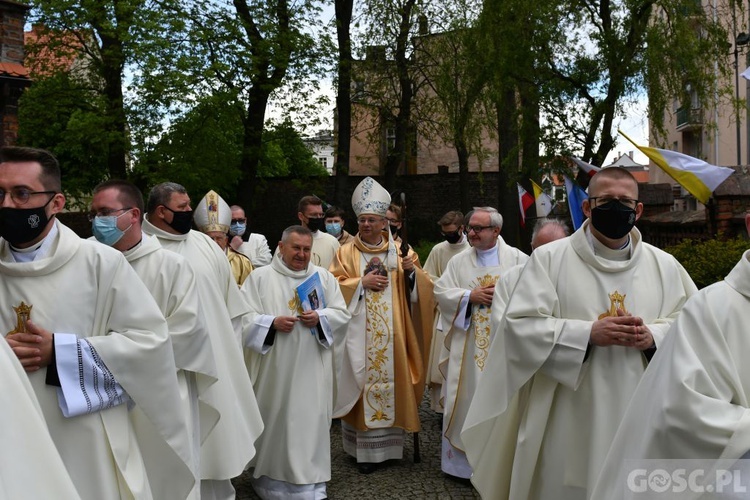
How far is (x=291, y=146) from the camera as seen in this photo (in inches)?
829

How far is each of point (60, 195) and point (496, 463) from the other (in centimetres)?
261

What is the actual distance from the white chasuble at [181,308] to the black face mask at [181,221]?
0.89 m

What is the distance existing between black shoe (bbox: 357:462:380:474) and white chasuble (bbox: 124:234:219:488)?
8.19 ft

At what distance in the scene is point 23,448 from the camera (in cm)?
242

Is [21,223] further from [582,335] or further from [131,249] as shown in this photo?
[582,335]

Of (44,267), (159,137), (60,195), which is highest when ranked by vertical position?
(159,137)

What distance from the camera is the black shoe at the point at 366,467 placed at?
690 centimetres

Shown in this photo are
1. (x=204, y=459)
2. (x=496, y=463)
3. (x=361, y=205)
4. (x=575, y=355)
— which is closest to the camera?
(x=575, y=355)

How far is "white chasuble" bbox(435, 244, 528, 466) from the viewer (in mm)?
6684

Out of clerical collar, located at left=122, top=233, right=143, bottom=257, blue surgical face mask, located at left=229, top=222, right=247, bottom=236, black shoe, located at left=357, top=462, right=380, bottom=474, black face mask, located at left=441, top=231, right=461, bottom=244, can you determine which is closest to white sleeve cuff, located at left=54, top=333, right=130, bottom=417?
clerical collar, located at left=122, top=233, right=143, bottom=257

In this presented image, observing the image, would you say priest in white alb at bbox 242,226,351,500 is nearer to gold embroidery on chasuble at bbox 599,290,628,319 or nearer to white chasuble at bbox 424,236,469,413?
white chasuble at bbox 424,236,469,413

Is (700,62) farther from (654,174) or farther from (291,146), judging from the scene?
(654,174)

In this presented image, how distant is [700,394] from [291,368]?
401 centimetres

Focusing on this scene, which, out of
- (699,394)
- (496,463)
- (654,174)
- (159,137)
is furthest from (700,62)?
(654,174)
